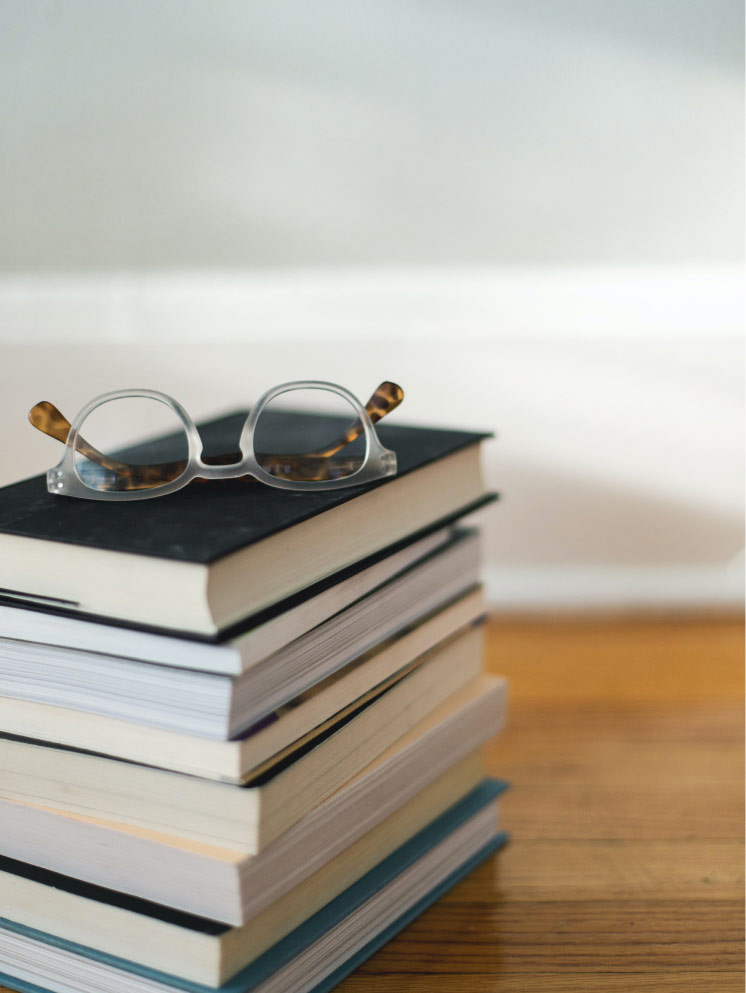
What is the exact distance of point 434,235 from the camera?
47.9 inches

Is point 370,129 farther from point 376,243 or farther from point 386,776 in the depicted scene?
point 386,776

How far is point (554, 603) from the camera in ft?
4.29

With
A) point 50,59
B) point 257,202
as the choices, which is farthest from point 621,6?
point 50,59

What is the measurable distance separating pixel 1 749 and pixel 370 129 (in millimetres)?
870

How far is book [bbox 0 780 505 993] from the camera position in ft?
1.82

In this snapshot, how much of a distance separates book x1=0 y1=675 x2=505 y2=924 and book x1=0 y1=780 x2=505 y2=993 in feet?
0.13

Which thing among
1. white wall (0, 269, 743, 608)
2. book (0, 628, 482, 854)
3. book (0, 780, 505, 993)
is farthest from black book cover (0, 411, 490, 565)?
white wall (0, 269, 743, 608)

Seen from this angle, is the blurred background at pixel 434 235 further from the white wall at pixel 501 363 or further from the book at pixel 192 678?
the book at pixel 192 678

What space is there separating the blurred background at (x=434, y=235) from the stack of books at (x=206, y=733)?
62 centimetres

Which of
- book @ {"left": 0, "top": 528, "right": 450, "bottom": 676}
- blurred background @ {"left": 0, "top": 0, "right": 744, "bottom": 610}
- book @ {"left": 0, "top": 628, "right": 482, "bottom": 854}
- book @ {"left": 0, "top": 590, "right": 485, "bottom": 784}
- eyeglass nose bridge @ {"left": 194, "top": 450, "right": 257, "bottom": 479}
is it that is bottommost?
book @ {"left": 0, "top": 628, "right": 482, "bottom": 854}

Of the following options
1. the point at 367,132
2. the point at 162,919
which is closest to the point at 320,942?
the point at 162,919

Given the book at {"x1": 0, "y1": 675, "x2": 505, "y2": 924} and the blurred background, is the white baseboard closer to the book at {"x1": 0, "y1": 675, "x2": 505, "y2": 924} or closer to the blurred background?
the blurred background

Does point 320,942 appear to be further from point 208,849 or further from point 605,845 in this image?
point 605,845

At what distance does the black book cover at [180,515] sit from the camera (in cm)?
51
